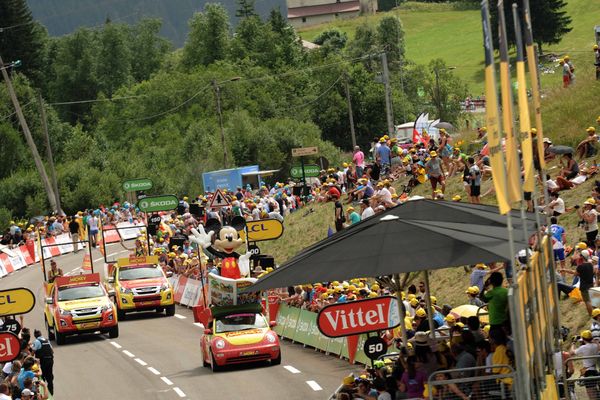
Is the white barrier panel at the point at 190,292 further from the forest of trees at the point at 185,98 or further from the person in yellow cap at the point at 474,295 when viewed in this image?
the forest of trees at the point at 185,98

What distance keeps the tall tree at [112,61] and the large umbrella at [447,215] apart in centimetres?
11942

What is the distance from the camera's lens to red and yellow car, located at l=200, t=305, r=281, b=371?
2734cm

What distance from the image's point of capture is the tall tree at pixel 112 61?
134 meters

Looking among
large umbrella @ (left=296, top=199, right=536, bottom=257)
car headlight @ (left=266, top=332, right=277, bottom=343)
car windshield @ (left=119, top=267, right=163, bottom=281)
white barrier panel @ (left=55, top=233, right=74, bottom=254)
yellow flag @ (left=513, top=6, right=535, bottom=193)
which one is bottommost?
white barrier panel @ (left=55, top=233, right=74, bottom=254)

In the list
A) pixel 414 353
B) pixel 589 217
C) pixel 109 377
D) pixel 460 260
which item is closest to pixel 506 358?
pixel 460 260

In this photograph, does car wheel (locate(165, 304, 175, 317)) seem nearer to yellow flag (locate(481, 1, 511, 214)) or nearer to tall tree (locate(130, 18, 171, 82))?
yellow flag (locate(481, 1, 511, 214))

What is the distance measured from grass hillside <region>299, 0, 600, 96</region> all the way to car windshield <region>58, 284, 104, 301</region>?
213 feet

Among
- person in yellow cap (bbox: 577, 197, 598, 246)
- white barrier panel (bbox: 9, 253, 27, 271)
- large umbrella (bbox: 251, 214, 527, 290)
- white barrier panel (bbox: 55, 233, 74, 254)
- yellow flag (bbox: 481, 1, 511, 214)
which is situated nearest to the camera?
yellow flag (bbox: 481, 1, 511, 214)

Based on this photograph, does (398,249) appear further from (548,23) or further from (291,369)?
(548,23)

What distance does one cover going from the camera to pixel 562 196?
31406 millimetres

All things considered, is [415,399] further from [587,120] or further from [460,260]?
[587,120]

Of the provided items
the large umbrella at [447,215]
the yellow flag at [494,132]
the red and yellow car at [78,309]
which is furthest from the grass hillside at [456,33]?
the yellow flag at [494,132]

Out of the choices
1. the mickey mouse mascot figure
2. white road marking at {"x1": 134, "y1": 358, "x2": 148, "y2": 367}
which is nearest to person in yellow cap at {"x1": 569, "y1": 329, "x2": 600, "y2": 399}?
the mickey mouse mascot figure

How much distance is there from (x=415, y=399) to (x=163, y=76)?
10081cm
